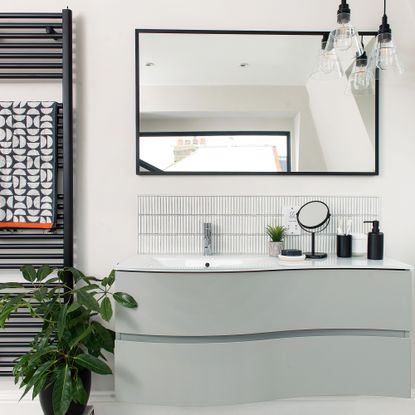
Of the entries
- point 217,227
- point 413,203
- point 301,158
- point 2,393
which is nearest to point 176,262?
point 217,227

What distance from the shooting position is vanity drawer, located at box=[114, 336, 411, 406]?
4.72 feet

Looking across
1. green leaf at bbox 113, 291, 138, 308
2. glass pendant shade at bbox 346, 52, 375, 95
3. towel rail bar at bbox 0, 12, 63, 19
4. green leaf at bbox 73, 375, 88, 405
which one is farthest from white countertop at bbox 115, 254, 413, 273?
towel rail bar at bbox 0, 12, 63, 19

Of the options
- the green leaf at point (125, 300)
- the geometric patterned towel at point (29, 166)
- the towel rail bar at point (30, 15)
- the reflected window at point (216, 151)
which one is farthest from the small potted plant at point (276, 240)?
the towel rail bar at point (30, 15)

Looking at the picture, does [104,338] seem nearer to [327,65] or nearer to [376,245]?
[376,245]

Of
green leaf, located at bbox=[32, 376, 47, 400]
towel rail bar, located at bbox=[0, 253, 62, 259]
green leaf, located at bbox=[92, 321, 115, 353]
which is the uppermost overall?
towel rail bar, located at bbox=[0, 253, 62, 259]

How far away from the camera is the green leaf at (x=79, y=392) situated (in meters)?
1.44

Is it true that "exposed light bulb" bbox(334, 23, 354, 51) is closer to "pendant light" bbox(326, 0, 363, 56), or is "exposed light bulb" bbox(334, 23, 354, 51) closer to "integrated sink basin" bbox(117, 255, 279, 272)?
"pendant light" bbox(326, 0, 363, 56)

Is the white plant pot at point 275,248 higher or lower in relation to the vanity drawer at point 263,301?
higher

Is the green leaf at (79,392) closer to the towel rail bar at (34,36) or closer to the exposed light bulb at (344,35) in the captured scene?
the towel rail bar at (34,36)

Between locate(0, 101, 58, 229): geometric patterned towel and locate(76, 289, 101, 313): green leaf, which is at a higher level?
locate(0, 101, 58, 229): geometric patterned towel

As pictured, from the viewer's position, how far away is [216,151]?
1.84 metres

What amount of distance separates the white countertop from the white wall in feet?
0.91

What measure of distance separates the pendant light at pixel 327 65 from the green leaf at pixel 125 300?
1387mm

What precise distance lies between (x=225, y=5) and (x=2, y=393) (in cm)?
231
